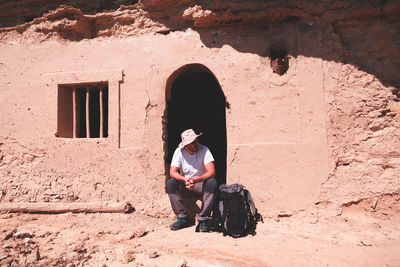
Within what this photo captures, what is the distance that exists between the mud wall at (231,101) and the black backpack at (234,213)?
0.39 m

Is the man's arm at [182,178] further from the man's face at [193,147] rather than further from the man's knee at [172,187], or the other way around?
the man's face at [193,147]

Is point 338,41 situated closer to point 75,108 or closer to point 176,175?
point 176,175

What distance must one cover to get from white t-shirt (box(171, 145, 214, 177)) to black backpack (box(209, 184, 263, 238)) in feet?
1.44

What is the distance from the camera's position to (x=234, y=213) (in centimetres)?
390

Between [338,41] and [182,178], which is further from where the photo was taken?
[338,41]

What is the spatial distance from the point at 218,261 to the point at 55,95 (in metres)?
3.84

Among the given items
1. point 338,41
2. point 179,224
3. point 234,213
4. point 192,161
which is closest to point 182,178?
point 192,161

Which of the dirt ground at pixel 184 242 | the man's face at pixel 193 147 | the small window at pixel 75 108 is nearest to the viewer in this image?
the dirt ground at pixel 184 242

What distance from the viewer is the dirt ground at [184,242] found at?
3203 millimetres

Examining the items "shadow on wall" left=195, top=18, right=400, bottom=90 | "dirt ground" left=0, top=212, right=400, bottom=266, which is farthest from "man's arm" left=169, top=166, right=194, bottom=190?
"shadow on wall" left=195, top=18, right=400, bottom=90

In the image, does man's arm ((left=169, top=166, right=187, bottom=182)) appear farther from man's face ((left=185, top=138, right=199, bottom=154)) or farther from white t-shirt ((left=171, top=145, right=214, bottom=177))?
man's face ((left=185, top=138, right=199, bottom=154))

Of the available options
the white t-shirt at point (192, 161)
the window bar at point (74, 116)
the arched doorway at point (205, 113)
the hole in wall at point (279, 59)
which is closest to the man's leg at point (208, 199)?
the white t-shirt at point (192, 161)

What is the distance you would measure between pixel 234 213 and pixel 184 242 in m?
0.71

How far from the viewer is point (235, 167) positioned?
4598 millimetres
